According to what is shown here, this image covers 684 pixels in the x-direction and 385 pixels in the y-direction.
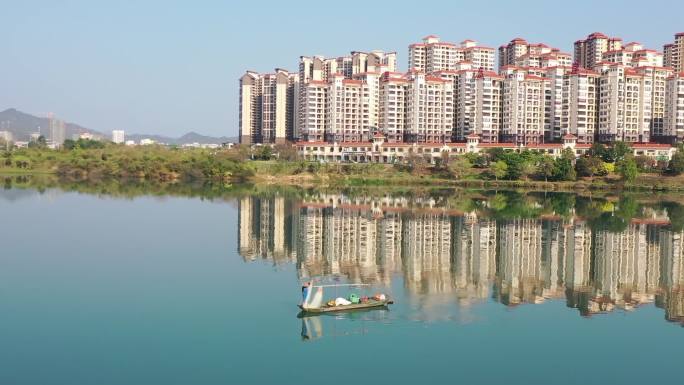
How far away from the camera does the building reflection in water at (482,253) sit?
11.5 m

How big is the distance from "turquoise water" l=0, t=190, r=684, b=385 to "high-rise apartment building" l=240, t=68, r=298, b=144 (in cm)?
3233

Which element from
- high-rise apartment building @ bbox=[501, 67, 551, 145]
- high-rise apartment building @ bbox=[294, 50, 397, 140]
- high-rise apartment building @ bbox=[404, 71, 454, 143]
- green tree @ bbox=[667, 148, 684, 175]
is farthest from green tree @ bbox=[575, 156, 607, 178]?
high-rise apartment building @ bbox=[294, 50, 397, 140]

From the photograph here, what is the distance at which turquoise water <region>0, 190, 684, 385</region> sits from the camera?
766 cm

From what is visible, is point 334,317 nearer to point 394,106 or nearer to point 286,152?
point 286,152

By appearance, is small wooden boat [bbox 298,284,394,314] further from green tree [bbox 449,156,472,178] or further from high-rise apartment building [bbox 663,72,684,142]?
high-rise apartment building [bbox 663,72,684,142]

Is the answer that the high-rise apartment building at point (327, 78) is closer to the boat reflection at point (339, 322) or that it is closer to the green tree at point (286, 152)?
the green tree at point (286, 152)

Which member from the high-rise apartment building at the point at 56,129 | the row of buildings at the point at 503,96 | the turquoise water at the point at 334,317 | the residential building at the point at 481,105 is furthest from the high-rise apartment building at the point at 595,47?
the high-rise apartment building at the point at 56,129

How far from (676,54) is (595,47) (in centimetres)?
598

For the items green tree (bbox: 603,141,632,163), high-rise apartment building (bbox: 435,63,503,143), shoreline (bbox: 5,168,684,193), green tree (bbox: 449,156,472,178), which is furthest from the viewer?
high-rise apartment building (bbox: 435,63,503,143)

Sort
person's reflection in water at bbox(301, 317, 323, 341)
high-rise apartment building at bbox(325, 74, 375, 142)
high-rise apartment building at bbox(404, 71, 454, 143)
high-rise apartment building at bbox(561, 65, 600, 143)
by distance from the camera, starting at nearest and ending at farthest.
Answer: person's reflection in water at bbox(301, 317, 323, 341) → high-rise apartment building at bbox(561, 65, 600, 143) → high-rise apartment building at bbox(404, 71, 454, 143) → high-rise apartment building at bbox(325, 74, 375, 142)

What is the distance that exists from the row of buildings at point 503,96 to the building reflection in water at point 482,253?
1895cm

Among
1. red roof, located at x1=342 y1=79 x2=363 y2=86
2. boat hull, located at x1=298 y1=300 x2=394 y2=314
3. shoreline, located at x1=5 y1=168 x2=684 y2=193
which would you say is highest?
red roof, located at x1=342 y1=79 x2=363 y2=86

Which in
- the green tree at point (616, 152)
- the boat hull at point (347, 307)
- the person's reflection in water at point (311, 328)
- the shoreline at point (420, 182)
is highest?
the green tree at point (616, 152)

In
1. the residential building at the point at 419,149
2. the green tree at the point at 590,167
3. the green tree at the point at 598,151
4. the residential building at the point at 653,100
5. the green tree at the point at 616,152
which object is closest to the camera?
the green tree at the point at 590,167
